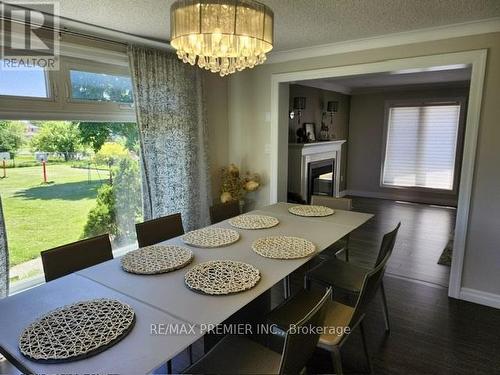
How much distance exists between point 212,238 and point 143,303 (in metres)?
0.81

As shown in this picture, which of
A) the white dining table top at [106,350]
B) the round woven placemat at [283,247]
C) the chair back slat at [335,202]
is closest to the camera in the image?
the white dining table top at [106,350]

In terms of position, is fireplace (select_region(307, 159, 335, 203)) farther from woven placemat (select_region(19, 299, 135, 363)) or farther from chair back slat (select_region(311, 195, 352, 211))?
woven placemat (select_region(19, 299, 135, 363))

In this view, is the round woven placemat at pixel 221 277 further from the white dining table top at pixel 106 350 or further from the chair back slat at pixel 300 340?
the chair back slat at pixel 300 340

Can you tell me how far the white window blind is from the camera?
20.0ft

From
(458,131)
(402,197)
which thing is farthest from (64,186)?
(458,131)

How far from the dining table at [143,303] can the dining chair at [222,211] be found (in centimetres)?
73

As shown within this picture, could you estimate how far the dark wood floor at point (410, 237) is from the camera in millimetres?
3400

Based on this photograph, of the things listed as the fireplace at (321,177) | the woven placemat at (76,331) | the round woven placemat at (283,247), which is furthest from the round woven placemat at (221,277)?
the fireplace at (321,177)

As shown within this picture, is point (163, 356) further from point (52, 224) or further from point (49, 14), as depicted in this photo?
point (49, 14)

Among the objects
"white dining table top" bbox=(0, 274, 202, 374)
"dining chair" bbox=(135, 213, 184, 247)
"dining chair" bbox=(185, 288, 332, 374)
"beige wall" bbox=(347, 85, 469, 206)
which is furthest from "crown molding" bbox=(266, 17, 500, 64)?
"beige wall" bbox=(347, 85, 469, 206)

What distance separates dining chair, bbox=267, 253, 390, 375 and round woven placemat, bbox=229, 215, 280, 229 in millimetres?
580

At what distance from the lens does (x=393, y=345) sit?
2205 millimetres

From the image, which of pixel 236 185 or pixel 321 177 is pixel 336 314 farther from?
pixel 321 177

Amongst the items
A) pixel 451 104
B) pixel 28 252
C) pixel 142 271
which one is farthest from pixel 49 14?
pixel 451 104
